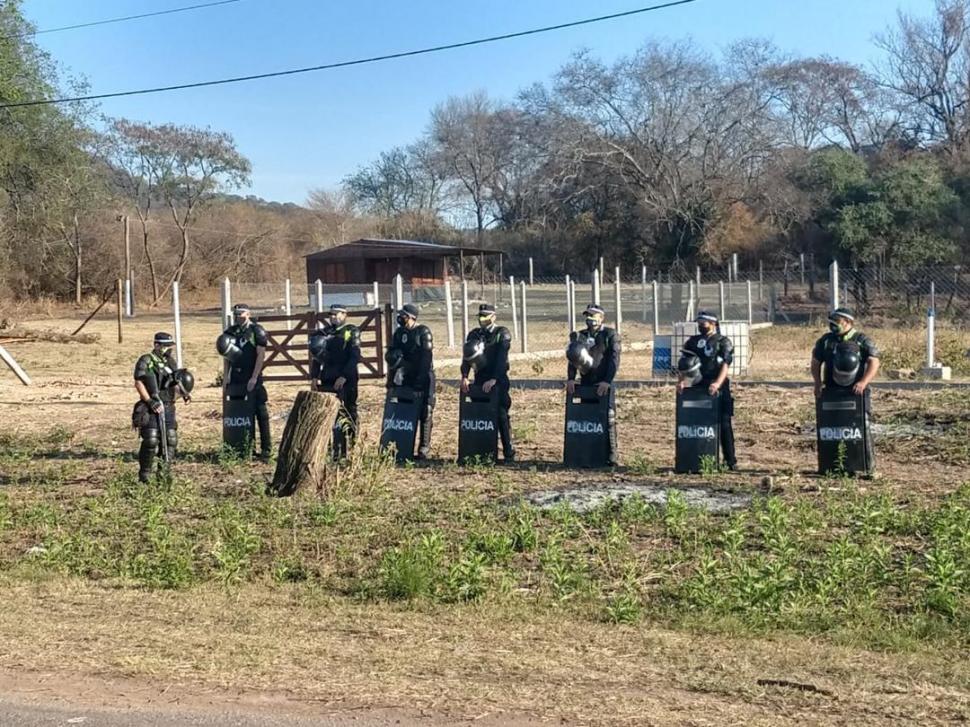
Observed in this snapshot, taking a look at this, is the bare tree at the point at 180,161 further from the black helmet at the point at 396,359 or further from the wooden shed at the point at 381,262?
the black helmet at the point at 396,359

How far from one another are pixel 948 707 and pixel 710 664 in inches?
45.0

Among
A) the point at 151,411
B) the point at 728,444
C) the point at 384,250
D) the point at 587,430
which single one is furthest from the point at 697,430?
the point at 384,250

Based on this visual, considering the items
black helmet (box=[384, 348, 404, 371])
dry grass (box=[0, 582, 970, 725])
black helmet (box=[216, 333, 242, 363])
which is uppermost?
black helmet (box=[216, 333, 242, 363])

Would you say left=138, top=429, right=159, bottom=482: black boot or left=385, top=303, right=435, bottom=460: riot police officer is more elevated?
left=385, top=303, right=435, bottom=460: riot police officer

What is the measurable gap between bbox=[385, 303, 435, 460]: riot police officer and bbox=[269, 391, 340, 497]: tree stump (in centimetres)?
211

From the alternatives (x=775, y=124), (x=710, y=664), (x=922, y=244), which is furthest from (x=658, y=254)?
(x=710, y=664)

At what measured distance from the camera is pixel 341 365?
41.5 ft

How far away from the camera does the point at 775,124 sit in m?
50.1

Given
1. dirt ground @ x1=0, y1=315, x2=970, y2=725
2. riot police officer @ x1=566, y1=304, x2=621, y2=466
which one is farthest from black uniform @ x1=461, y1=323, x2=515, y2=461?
dirt ground @ x1=0, y1=315, x2=970, y2=725

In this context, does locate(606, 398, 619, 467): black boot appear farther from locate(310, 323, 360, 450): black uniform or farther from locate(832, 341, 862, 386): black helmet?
locate(310, 323, 360, 450): black uniform

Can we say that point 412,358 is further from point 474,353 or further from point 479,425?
point 479,425

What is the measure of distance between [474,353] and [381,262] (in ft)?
128

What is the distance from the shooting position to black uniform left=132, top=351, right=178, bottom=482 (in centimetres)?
1098

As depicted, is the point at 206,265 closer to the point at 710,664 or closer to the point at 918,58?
the point at 918,58
